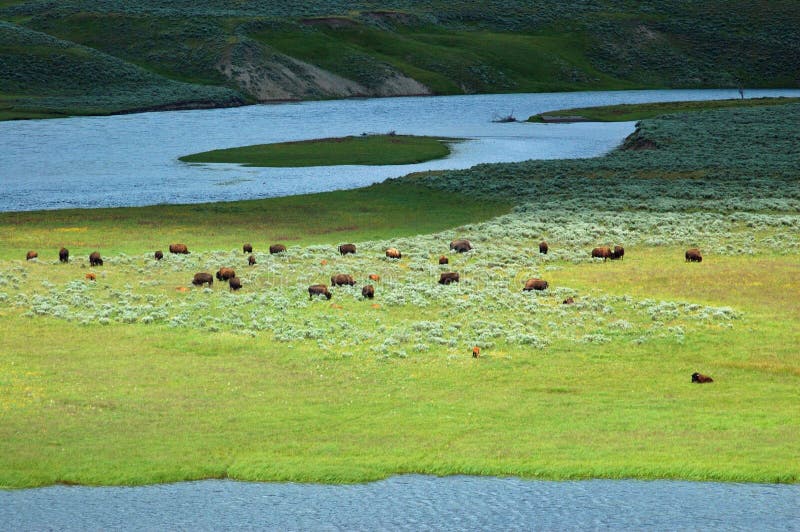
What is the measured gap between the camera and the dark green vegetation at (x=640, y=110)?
451 feet

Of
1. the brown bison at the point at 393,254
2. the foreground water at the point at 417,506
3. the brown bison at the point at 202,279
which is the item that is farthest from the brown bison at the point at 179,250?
the foreground water at the point at 417,506

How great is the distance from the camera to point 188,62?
197125mm

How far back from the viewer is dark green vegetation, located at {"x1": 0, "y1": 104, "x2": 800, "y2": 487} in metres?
21.7

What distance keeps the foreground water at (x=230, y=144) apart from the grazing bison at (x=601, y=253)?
3072 centimetres

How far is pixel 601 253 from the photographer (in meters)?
45.1

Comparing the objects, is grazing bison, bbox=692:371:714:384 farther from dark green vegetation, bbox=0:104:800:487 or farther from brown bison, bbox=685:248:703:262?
brown bison, bbox=685:248:703:262

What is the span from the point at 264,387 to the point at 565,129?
10247cm

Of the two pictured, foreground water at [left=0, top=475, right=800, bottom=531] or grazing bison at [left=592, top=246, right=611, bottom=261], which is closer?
foreground water at [left=0, top=475, right=800, bottom=531]

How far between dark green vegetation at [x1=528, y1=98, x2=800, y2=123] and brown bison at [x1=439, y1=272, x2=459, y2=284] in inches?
3931

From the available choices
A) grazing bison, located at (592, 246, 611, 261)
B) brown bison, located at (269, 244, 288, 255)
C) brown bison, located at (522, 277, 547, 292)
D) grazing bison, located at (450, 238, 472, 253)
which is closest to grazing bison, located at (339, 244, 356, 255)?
brown bison, located at (269, 244, 288, 255)

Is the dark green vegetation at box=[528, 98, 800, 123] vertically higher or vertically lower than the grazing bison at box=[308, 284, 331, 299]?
higher

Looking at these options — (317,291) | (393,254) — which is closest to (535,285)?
(317,291)

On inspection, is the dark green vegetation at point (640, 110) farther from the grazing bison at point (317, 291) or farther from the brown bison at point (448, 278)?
the grazing bison at point (317, 291)

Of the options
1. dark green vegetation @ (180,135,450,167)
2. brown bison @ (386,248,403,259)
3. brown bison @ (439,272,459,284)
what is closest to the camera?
brown bison @ (439,272,459,284)
